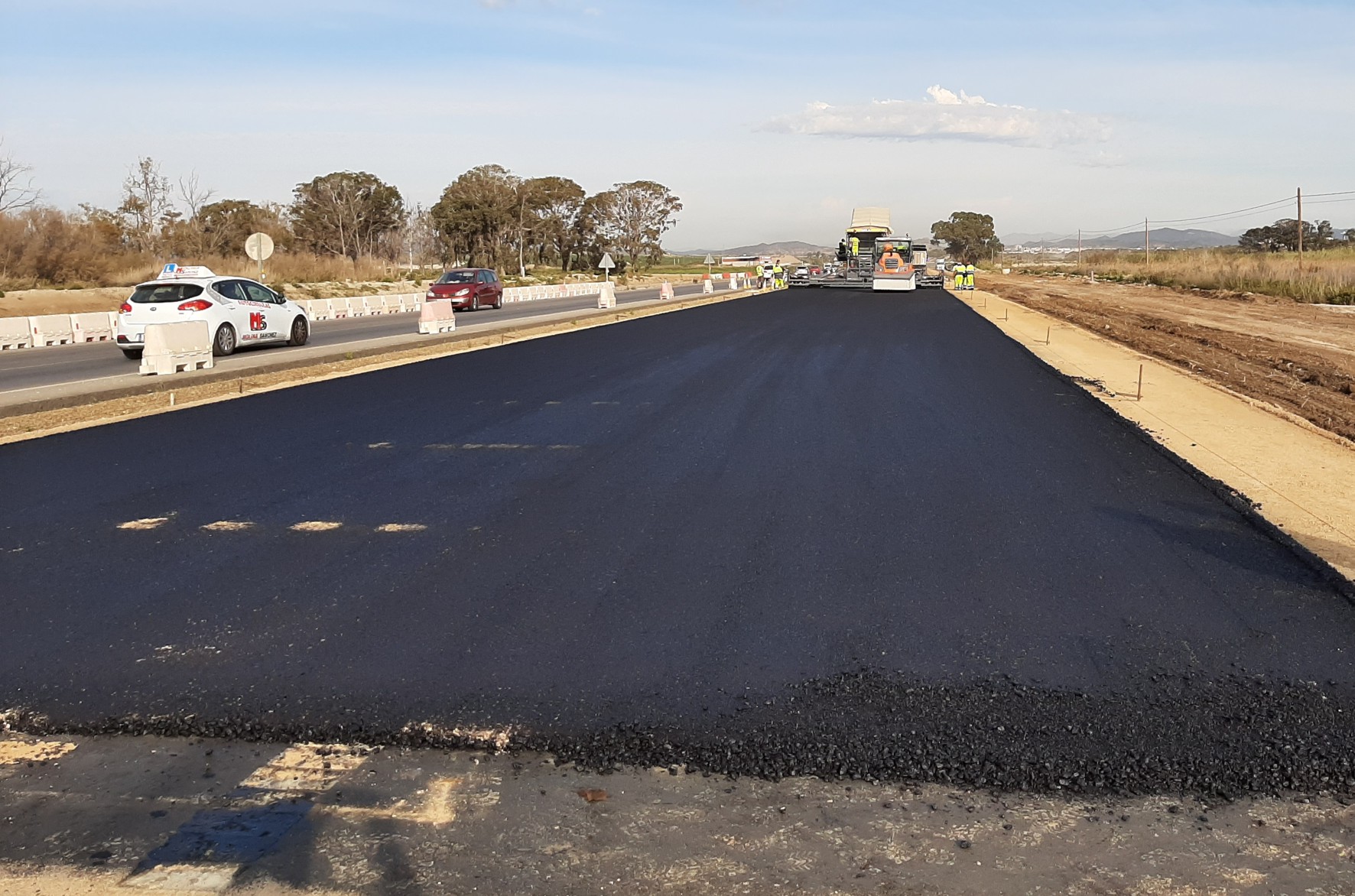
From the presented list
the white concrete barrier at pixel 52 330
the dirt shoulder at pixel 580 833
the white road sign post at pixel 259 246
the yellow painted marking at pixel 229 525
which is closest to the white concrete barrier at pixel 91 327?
the white concrete barrier at pixel 52 330

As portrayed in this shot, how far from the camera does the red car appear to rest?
42531mm

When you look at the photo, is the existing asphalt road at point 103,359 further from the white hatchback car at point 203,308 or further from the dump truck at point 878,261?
the dump truck at point 878,261

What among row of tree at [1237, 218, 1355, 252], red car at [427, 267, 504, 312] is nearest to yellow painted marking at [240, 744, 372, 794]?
red car at [427, 267, 504, 312]

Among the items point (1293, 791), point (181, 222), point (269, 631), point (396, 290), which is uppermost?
point (181, 222)

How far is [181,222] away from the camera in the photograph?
59.1 meters

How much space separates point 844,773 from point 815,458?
6.55m

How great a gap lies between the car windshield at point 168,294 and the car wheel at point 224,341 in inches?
30.4

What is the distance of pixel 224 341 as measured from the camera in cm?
2153

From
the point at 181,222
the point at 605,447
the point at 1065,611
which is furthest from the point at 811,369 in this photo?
the point at 181,222

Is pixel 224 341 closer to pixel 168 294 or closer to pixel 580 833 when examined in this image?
pixel 168 294

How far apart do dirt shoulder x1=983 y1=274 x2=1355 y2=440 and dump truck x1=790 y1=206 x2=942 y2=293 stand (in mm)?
4433

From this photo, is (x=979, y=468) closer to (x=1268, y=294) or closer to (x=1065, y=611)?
(x=1065, y=611)

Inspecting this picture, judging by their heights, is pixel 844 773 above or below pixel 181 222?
below

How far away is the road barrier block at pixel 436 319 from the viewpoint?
85.1 ft
